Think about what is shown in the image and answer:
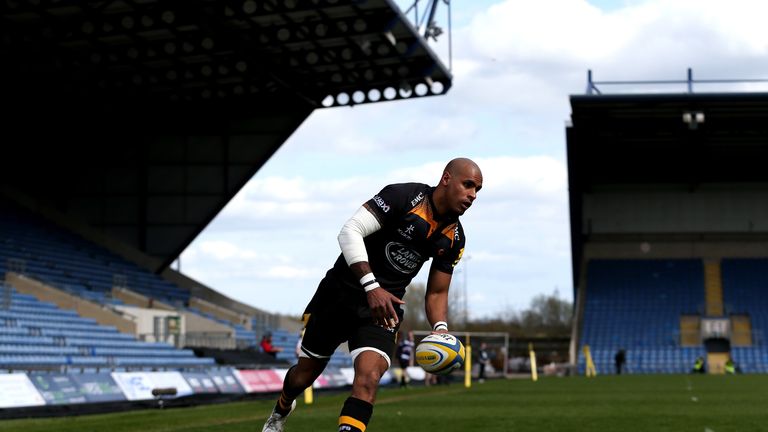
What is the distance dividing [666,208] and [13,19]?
39809 millimetres

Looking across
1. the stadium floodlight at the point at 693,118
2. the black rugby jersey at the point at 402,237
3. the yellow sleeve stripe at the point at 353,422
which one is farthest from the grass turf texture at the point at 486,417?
the stadium floodlight at the point at 693,118

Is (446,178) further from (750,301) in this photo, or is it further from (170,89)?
(750,301)

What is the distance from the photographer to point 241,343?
45.0m

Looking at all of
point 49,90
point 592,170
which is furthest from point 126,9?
point 592,170

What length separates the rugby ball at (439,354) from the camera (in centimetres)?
839

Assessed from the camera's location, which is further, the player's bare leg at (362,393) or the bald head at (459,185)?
the bald head at (459,185)

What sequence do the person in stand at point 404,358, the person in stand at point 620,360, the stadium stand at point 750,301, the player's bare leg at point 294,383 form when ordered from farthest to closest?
the stadium stand at point 750,301 → the person in stand at point 620,360 → the person in stand at point 404,358 → the player's bare leg at point 294,383

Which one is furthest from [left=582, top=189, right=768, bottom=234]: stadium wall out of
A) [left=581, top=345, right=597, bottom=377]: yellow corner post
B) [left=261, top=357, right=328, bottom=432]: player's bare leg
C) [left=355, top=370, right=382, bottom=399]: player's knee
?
[left=355, top=370, right=382, bottom=399]: player's knee

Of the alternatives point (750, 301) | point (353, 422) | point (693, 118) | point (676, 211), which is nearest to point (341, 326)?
point (353, 422)

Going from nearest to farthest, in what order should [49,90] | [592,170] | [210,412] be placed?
1. [210,412]
2. [49,90]
3. [592,170]

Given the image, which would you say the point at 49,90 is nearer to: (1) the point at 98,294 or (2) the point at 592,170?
(1) the point at 98,294

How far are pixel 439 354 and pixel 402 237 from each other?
2.92ft

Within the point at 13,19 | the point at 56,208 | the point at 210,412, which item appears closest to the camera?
the point at 210,412

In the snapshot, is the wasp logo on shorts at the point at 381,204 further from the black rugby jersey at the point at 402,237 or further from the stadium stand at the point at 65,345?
the stadium stand at the point at 65,345
